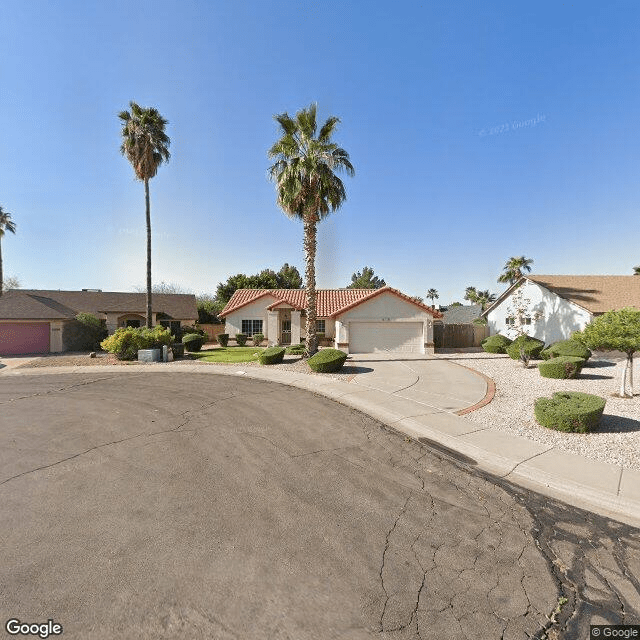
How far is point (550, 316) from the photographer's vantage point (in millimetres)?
25531

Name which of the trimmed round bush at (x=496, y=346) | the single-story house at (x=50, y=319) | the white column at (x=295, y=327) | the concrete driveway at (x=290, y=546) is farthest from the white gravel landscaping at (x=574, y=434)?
the single-story house at (x=50, y=319)

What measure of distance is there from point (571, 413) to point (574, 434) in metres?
0.63

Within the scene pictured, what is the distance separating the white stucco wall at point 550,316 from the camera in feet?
78.6

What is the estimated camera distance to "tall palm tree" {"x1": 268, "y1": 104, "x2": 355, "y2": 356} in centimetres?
1753

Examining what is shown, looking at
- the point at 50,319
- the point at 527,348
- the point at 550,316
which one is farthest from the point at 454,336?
the point at 50,319

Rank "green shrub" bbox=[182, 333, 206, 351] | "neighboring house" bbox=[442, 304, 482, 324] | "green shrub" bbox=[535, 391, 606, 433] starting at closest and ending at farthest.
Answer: "green shrub" bbox=[535, 391, 606, 433]
"green shrub" bbox=[182, 333, 206, 351]
"neighboring house" bbox=[442, 304, 482, 324]

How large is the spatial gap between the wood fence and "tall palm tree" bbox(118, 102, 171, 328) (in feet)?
80.5

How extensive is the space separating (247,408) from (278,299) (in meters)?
20.8

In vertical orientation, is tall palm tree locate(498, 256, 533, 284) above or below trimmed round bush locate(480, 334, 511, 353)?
above

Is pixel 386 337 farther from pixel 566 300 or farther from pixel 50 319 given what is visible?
pixel 50 319

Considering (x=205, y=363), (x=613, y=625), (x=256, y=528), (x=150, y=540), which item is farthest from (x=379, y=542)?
(x=205, y=363)

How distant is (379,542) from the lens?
4105 mm

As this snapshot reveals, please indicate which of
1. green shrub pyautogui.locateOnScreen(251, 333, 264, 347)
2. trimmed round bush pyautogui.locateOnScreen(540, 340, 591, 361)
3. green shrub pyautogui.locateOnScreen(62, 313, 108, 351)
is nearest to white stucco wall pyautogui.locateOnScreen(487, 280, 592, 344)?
trimmed round bush pyautogui.locateOnScreen(540, 340, 591, 361)

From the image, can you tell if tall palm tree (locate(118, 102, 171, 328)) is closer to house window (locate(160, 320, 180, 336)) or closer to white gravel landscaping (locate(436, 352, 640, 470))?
house window (locate(160, 320, 180, 336))
